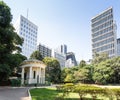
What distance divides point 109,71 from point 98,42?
57.3 meters

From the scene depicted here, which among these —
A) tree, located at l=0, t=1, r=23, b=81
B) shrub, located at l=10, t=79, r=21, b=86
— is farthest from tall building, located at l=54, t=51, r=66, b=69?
tree, located at l=0, t=1, r=23, b=81

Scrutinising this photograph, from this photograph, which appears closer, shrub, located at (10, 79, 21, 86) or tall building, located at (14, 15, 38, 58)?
shrub, located at (10, 79, 21, 86)

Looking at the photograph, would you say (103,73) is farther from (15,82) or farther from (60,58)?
(60,58)

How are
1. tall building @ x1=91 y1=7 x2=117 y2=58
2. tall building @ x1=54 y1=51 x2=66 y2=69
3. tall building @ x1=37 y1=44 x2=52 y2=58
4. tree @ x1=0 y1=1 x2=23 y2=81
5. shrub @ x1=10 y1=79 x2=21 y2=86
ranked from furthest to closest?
tall building @ x1=54 y1=51 x2=66 y2=69
tall building @ x1=37 y1=44 x2=52 y2=58
tall building @ x1=91 y1=7 x2=117 y2=58
shrub @ x1=10 y1=79 x2=21 y2=86
tree @ x1=0 y1=1 x2=23 y2=81

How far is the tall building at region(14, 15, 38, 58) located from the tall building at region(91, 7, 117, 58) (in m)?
33.6

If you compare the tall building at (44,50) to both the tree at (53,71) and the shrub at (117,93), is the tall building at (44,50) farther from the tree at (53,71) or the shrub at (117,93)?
the shrub at (117,93)

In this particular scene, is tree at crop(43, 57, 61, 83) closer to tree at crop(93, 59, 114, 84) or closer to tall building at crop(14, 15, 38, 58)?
tree at crop(93, 59, 114, 84)

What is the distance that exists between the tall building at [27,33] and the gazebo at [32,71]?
58871mm

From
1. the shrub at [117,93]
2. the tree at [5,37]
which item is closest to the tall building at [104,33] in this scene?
the tree at [5,37]

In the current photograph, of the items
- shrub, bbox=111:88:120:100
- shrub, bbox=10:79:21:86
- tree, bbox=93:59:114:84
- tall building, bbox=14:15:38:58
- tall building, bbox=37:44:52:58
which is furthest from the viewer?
tall building, bbox=37:44:52:58

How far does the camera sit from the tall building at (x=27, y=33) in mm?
96675

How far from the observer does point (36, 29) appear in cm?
11025

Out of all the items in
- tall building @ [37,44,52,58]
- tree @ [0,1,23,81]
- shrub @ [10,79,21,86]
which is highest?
tall building @ [37,44,52,58]

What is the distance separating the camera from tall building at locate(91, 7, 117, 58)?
324ft
